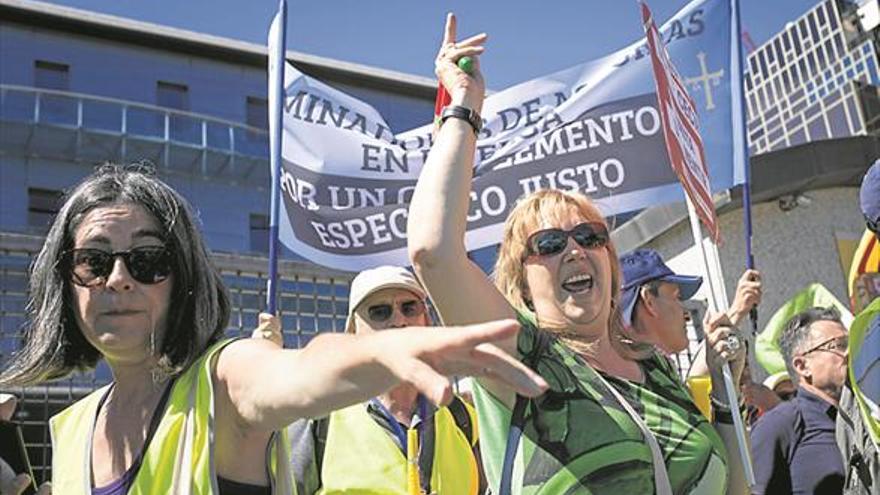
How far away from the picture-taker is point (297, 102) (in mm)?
5684

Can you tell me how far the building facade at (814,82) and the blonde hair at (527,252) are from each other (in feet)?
55.0

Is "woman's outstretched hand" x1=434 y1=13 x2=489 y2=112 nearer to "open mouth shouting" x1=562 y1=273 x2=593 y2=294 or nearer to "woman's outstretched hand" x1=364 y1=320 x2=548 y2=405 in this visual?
"open mouth shouting" x1=562 y1=273 x2=593 y2=294

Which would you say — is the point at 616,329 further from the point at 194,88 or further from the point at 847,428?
the point at 194,88

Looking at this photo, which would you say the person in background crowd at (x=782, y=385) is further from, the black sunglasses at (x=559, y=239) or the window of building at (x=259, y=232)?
the window of building at (x=259, y=232)

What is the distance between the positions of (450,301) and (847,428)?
2.25 metres

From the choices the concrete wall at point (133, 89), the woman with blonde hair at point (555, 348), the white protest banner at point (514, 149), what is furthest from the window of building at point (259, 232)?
the woman with blonde hair at point (555, 348)

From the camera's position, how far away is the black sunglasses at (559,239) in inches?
93.2

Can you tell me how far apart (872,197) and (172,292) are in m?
1.92

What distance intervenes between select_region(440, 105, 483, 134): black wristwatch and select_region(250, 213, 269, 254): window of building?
25.6m

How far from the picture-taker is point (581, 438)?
1.96 meters

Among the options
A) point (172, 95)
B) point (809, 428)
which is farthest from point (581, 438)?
point (172, 95)

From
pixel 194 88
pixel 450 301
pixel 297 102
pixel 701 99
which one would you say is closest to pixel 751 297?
pixel 701 99

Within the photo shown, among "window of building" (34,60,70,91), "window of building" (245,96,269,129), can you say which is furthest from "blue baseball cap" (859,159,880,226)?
"window of building" (245,96,269,129)

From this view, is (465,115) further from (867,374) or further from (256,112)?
(256,112)
